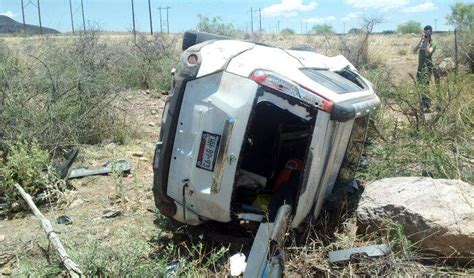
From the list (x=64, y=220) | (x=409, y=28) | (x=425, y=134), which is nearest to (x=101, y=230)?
(x=64, y=220)

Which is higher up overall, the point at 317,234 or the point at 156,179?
the point at 156,179

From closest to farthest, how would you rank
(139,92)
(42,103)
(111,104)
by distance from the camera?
(42,103) < (111,104) < (139,92)

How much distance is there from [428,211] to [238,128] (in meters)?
1.50

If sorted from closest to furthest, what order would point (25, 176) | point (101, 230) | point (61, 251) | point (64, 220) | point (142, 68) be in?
point (61, 251), point (101, 230), point (64, 220), point (25, 176), point (142, 68)

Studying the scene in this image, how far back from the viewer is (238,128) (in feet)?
11.0

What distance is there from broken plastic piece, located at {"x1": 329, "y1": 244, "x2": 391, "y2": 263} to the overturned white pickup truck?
1.18 feet

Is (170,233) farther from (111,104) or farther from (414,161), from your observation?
(111,104)

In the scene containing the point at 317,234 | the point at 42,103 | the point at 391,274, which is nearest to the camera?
the point at 391,274

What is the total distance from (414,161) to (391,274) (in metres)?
2.12

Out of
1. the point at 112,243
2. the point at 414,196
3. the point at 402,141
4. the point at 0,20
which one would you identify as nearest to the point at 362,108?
the point at 414,196

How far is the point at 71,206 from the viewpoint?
4.93 m

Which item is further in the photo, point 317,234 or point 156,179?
point 317,234

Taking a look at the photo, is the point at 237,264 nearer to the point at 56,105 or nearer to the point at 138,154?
the point at 138,154

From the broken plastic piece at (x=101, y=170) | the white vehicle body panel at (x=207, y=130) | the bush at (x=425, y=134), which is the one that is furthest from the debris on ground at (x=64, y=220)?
the bush at (x=425, y=134)
